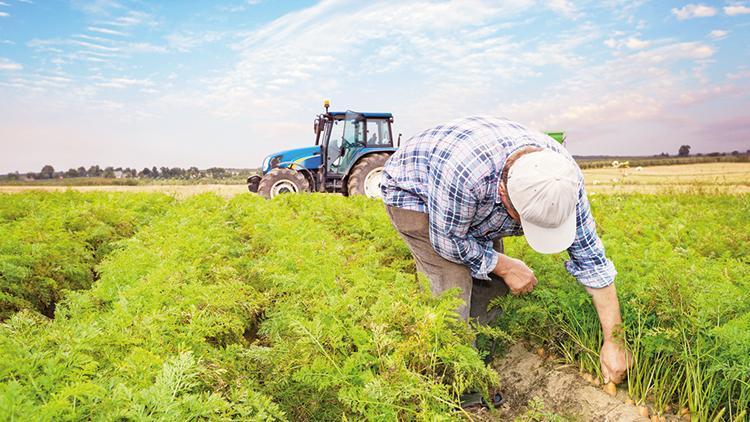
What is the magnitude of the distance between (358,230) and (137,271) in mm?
3054

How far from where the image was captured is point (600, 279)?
140 inches

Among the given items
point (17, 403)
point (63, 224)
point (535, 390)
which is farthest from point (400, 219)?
point (63, 224)

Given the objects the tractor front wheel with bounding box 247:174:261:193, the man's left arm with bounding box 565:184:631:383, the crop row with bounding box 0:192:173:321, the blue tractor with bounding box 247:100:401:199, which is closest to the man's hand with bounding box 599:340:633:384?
the man's left arm with bounding box 565:184:631:383

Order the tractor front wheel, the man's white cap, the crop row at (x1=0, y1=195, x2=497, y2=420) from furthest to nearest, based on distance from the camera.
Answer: the tractor front wheel → the man's white cap → the crop row at (x1=0, y1=195, x2=497, y2=420)

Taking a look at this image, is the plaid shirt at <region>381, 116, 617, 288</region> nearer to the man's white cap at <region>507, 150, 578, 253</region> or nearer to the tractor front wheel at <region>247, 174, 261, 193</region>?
the man's white cap at <region>507, 150, 578, 253</region>

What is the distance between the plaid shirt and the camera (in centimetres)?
349

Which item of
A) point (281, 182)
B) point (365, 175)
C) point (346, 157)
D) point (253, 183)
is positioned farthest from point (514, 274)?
point (253, 183)

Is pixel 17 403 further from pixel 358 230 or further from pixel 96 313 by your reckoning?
pixel 358 230

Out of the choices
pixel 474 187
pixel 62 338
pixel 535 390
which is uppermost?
pixel 474 187

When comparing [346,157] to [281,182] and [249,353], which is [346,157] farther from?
[249,353]

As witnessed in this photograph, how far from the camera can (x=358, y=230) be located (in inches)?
300

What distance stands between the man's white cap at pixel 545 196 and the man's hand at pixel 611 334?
67cm

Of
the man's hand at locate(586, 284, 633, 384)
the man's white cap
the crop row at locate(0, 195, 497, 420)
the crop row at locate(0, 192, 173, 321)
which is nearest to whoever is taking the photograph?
the crop row at locate(0, 195, 497, 420)

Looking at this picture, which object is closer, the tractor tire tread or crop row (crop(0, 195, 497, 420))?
crop row (crop(0, 195, 497, 420))
